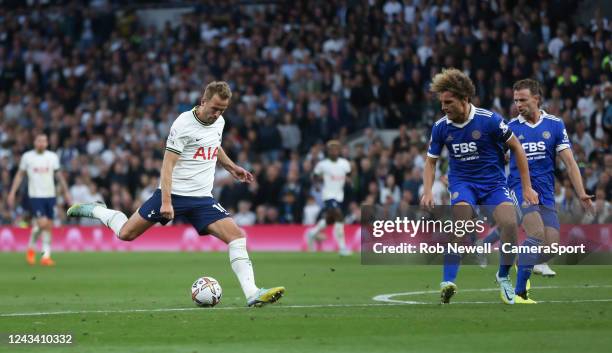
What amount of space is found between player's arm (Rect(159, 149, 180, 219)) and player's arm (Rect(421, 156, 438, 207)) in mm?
2537

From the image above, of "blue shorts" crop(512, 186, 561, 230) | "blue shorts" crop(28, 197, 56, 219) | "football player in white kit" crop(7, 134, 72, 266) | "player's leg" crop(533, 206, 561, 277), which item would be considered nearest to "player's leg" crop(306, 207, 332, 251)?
"football player in white kit" crop(7, 134, 72, 266)

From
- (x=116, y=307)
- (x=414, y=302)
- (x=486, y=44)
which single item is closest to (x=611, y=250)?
(x=486, y=44)

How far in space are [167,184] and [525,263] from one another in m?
3.80

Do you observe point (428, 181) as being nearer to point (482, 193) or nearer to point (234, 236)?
point (482, 193)

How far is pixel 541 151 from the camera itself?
14703 millimetres

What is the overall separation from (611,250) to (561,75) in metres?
5.45

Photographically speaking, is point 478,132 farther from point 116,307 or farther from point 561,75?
point 561,75

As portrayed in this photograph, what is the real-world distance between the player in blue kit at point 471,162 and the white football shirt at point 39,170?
12347 millimetres

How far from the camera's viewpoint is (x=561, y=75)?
85.3 feet

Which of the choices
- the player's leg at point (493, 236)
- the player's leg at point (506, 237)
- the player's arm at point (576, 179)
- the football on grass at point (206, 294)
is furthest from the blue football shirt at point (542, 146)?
the football on grass at point (206, 294)

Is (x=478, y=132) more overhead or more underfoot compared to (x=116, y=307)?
more overhead

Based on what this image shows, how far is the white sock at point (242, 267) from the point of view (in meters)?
12.1

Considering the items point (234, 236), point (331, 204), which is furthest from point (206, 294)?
point (331, 204)

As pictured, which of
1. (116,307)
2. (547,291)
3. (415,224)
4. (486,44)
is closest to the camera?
(116,307)
